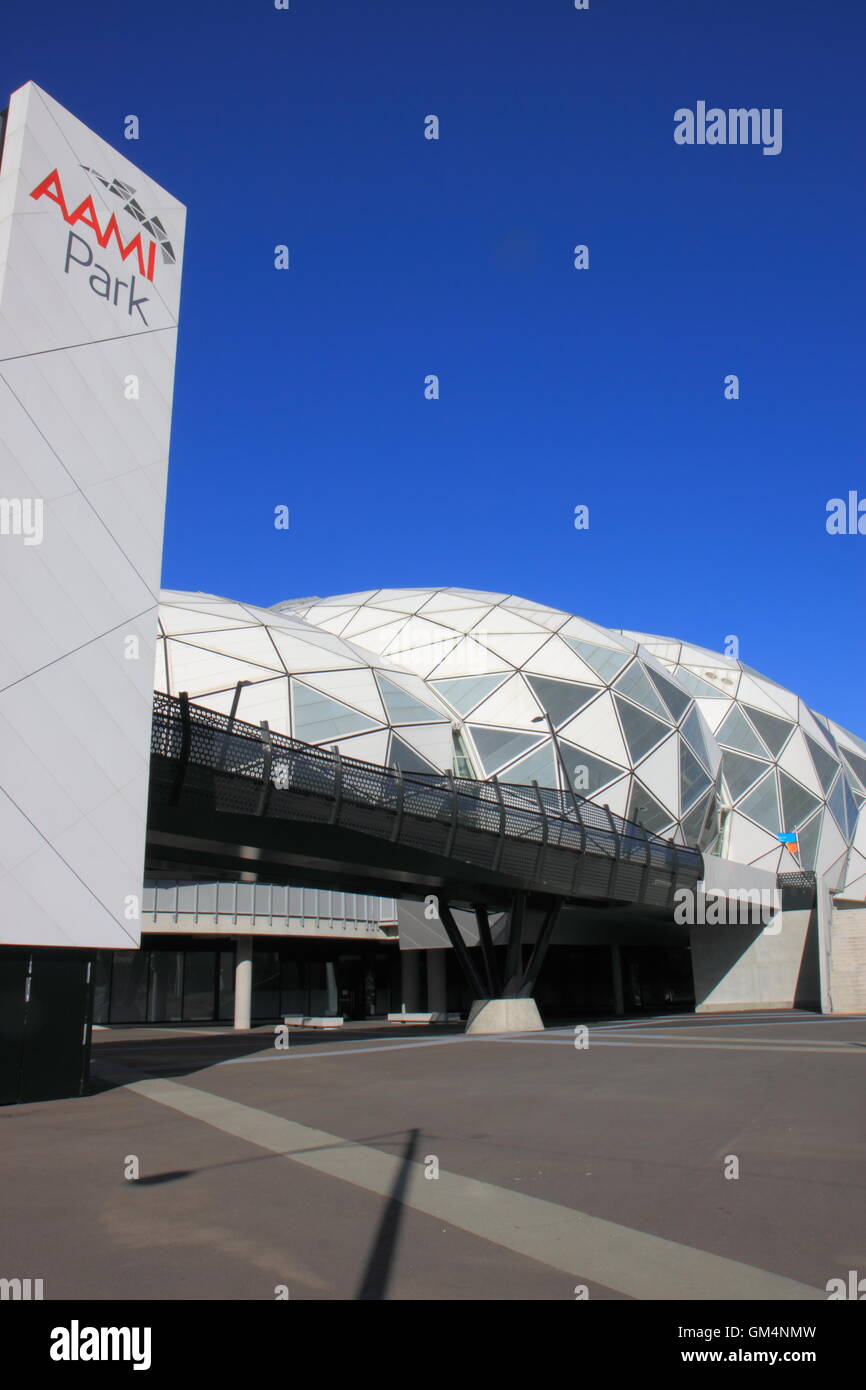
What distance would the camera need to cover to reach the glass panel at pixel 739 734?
55.3 m

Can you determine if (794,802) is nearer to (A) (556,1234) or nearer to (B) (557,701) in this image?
(B) (557,701)

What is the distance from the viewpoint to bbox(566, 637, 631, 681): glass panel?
136 feet

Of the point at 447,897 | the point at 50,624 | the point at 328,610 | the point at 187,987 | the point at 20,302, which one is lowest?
the point at 187,987

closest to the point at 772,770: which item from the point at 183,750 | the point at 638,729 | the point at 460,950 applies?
the point at 638,729

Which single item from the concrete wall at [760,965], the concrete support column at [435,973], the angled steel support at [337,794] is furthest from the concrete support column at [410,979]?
the angled steel support at [337,794]

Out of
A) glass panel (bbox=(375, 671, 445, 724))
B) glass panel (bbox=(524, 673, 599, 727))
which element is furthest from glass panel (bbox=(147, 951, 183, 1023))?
glass panel (bbox=(524, 673, 599, 727))

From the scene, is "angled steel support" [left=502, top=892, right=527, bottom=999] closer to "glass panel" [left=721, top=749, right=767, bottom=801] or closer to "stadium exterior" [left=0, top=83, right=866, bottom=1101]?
"stadium exterior" [left=0, top=83, right=866, bottom=1101]

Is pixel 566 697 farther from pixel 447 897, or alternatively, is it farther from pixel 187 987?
pixel 187 987

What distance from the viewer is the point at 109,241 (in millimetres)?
14328

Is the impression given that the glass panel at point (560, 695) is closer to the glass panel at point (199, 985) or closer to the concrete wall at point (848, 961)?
the concrete wall at point (848, 961)

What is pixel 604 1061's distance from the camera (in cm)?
1580

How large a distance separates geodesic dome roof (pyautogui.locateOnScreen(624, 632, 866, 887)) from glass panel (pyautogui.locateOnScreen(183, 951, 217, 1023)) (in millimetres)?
25637
